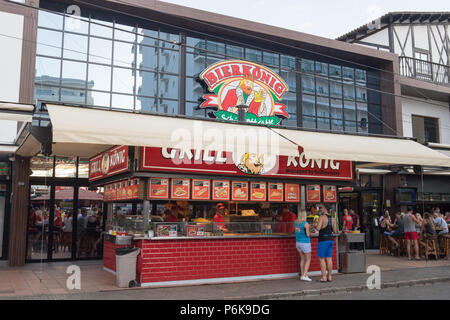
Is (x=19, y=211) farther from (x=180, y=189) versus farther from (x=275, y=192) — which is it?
(x=275, y=192)

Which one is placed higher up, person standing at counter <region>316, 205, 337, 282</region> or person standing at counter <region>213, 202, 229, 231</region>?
person standing at counter <region>213, 202, 229, 231</region>

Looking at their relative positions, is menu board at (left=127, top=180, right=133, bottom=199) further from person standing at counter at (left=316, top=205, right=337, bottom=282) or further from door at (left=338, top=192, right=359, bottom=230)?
door at (left=338, top=192, right=359, bottom=230)

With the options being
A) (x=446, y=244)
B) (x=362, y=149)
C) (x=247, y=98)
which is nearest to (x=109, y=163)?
(x=247, y=98)

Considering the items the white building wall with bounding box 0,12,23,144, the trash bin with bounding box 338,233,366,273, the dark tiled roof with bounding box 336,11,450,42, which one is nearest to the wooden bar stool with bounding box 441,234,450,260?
the trash bin with bounding box 338,233,366,273

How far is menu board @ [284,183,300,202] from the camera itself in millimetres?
11750

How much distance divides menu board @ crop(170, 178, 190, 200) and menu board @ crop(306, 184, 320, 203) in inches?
144

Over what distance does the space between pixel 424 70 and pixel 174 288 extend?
19.5 meters

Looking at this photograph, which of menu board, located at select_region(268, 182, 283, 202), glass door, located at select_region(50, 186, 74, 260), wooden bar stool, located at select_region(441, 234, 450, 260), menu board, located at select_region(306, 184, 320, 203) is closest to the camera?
menu board, located at select_region(268, 182, 283, 202)

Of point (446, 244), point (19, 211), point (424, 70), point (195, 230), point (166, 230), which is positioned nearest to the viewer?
point (166, 230)

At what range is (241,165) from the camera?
10.9 metres

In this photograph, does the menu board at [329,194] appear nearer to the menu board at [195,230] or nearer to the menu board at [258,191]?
the menu board at [258,191]

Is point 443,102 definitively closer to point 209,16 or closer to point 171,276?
point 209,16

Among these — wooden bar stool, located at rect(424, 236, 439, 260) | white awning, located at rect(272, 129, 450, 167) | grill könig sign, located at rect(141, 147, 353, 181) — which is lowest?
wooden bar stool, located at rect(424, 236, 439, 260)
